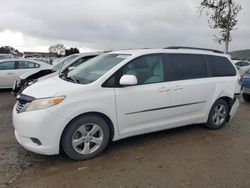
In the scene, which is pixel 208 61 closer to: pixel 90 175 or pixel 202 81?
pixel 202 81

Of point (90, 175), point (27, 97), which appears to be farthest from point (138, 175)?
point (27, 97)

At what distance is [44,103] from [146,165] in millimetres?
1700

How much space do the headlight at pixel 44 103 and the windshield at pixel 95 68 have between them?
618 mm

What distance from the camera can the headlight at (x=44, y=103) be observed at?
373 cm

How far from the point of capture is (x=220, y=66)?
→ 5.68 m

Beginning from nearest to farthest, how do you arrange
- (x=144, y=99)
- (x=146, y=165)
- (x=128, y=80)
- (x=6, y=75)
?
1. (x=146, y=165)
2. (x=128, y=80)
3. (x=144, y=99)
4. (x=6, y=75)

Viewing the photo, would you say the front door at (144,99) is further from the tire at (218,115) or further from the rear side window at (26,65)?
the rear side window at (26,65)

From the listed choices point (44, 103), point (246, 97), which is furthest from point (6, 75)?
point (246, 97)

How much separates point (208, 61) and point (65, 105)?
10.5 feet

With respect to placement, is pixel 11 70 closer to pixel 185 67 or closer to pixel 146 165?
pixel 185 67

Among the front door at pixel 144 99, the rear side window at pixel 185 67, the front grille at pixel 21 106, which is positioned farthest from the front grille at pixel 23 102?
the rear side window at pixel 185 67

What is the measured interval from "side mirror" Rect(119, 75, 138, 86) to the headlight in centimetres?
93

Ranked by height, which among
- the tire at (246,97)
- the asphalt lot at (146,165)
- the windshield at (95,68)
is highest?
the windshield at (95,68)

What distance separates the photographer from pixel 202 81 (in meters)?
5.21
